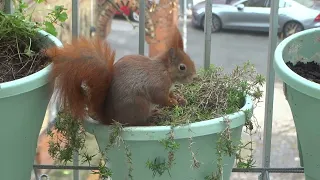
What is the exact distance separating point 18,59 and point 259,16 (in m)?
3.13

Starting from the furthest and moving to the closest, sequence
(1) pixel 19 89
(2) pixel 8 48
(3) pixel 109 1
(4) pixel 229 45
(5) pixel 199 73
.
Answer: (4) pixel 229 45
(3) pixel 109 1
(5) pixel 199 73
(2) pixel 8 48
(1) pixel 19 89

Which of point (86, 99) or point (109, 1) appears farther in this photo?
point (109, 1)

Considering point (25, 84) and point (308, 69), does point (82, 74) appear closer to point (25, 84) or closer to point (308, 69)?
point (25, 84)

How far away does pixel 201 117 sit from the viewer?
129 cm

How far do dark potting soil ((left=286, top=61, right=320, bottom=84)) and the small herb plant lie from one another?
83 millimetres

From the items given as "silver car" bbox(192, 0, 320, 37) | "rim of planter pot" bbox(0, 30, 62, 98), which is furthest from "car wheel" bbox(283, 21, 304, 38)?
"rim of planter pot" bbox(0, 30, 62, 98)

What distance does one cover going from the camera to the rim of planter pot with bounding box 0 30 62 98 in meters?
1.13

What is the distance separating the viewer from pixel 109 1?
2.02 meters

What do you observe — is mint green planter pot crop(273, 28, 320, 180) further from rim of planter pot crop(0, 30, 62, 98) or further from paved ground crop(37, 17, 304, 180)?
paved ground crop(37, 17, 304, 180)

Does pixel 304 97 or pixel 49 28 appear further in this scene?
pixel 49 28

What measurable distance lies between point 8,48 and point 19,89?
9.3 inches

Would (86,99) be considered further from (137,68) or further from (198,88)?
(198,88)

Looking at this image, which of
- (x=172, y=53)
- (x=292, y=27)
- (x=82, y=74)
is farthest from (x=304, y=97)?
(x=292, y=27)

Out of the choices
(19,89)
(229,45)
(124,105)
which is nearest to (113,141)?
(124,105)
